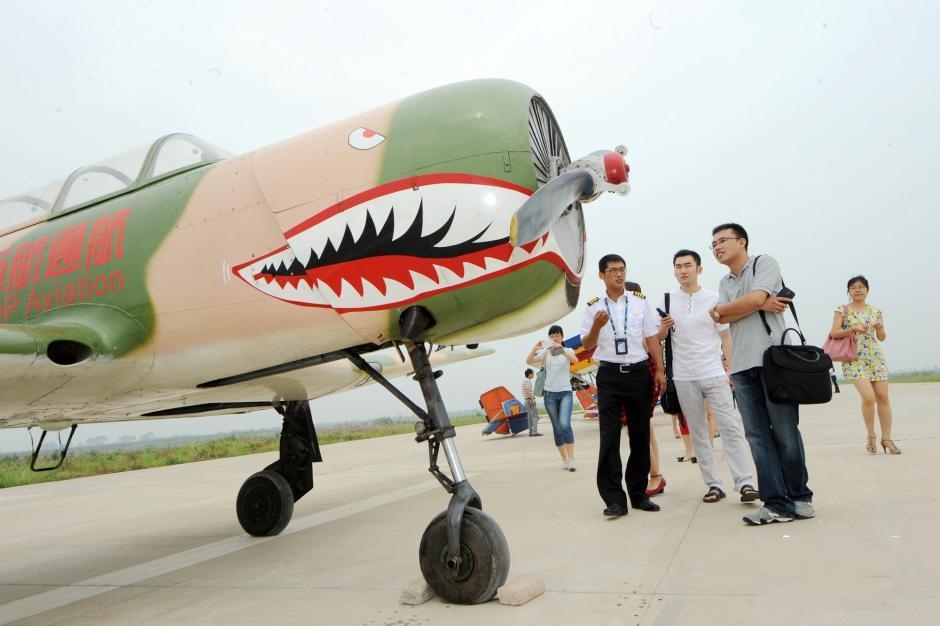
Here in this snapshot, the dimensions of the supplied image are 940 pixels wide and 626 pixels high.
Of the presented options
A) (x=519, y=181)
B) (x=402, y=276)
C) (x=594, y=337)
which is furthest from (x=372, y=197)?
(x=594, y=337)

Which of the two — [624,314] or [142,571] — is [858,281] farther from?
[142,571]

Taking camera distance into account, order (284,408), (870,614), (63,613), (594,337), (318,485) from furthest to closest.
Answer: (318,485)
(284,408)
(594,337)
(63,613)
(870,614)

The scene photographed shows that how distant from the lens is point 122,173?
414cm

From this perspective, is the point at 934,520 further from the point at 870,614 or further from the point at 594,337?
the point at 594,337

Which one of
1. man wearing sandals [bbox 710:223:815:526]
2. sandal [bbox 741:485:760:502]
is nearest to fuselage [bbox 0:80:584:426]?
man wearing sandals [bbox 710:223:815:526]

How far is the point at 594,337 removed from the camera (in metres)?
4.58

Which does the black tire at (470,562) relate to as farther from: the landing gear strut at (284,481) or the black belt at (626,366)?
the landing gear strut at (284,481)

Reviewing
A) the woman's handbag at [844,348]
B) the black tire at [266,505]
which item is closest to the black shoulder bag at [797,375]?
the woman's handbag at [844,348]

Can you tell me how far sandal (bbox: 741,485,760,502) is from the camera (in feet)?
14.3

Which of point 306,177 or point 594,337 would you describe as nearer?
point 306,177

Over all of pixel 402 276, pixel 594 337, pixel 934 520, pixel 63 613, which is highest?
pixel 402 276

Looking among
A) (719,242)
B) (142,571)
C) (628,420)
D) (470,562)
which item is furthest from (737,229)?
(142,571)

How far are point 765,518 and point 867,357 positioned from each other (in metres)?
3.19

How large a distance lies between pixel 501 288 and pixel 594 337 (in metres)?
1.86
